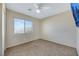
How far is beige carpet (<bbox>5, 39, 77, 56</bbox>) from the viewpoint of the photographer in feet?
5.16

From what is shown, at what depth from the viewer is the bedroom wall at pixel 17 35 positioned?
1.57m

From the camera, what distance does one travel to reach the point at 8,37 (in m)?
1.58

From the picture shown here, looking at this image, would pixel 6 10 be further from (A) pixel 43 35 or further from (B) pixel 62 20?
(B) pixel 62 20

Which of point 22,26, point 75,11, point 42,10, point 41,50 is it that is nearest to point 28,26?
point 22,26

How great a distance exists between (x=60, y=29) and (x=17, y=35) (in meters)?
0.78

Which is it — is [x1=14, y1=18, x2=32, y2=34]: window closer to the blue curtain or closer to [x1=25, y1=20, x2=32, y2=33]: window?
[x1=25, y1=20, x2=32, y2=33]: window

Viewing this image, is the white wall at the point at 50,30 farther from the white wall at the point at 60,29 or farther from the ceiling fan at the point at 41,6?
the ceiling fan at the point at 41,6

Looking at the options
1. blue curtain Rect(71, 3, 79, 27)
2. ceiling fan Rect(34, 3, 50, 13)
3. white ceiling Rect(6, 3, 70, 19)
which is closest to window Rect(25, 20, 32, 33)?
white ceiling Rect(6, 3, 70, 19)

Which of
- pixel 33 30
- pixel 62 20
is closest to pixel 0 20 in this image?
pixel 33 30

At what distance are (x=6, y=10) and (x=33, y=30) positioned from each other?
59 cm

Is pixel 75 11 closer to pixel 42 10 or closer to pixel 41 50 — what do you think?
pixel 42 10

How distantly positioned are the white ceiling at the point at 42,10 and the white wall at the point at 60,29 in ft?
0.27

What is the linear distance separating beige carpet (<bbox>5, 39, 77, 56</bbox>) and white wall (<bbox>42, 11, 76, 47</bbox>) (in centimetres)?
9

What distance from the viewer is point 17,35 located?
1628mm
